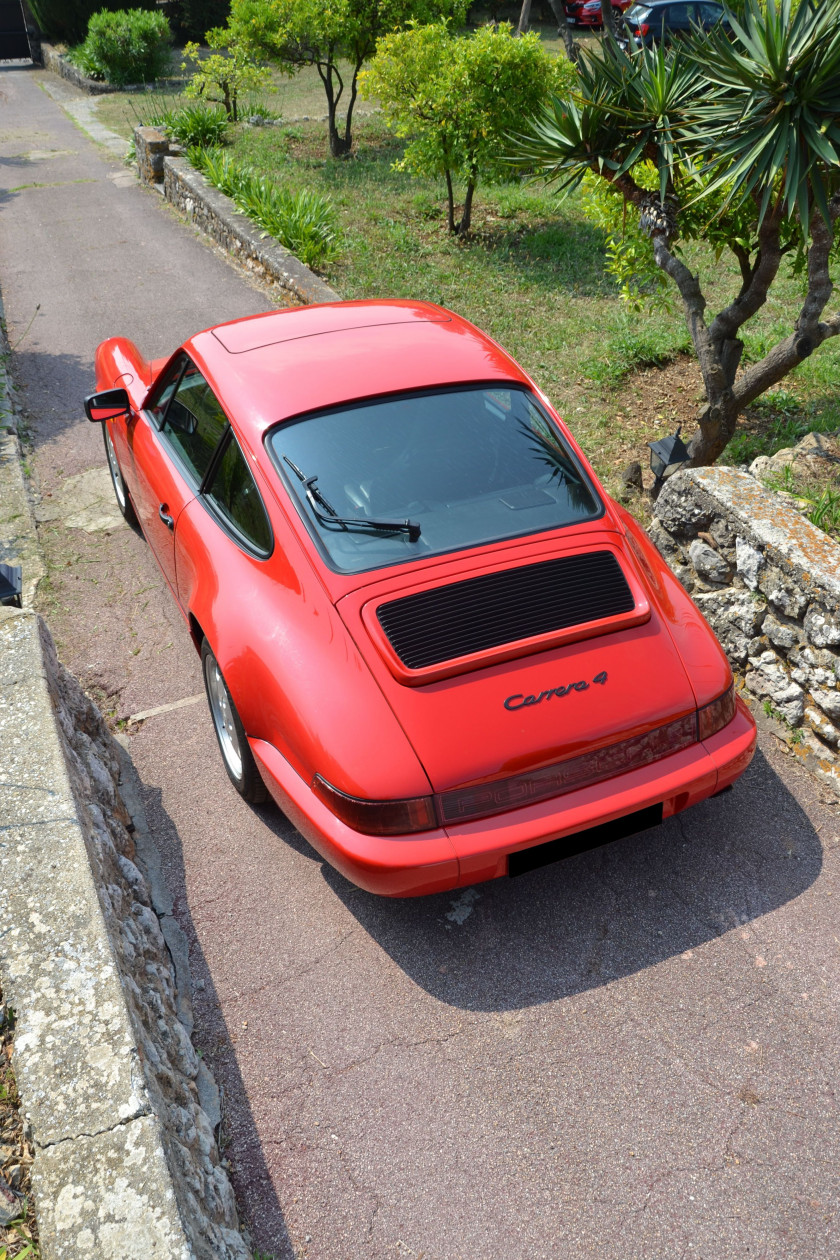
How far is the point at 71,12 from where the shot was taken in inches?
1042

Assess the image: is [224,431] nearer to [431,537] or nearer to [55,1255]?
[431,537]

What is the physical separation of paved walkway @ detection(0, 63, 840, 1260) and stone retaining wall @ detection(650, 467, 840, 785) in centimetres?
28

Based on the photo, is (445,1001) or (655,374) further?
(655,374)

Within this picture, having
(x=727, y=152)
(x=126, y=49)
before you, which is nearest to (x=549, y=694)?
(x=727, y=152)

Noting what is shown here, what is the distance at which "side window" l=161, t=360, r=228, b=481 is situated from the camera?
4.14 m

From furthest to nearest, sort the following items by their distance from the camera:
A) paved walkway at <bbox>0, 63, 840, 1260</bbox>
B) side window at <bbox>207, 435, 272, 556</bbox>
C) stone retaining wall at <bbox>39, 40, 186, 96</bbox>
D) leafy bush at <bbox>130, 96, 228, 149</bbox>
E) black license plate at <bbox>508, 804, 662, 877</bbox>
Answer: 1. stone retaining wall at <bbox>39, 40, 186, 96</bbox>
2. leafy bush at <bbox>130, 96, 228, 149</bbox>
3. side window at <bbox>207, 435, 272, 556</bbox>
4. black license plate at <bbox>508, 804, 662, 877</bbox>
5. paved walkway at <bbox>0, 63, 840, 1260</bbox>

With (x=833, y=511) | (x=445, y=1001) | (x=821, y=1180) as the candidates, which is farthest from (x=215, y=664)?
(x=833, y=511)

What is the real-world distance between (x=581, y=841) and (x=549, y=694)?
52cm

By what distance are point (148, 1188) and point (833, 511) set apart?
441 centimetres

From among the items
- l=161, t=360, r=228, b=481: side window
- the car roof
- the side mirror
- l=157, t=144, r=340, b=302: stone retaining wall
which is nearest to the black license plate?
the car roof

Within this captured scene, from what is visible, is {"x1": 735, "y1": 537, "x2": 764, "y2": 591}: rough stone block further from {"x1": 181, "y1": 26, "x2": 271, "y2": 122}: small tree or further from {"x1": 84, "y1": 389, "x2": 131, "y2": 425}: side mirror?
{"x1": 181, "y1": 26, "x2": 271, "y2": 122}: small tree

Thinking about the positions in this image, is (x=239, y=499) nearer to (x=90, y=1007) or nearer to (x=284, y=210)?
(x=90, y=1007)

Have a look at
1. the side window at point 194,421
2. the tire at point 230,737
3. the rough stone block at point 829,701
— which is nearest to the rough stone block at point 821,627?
the rough stone block at point 829,701

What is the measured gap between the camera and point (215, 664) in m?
3.97
